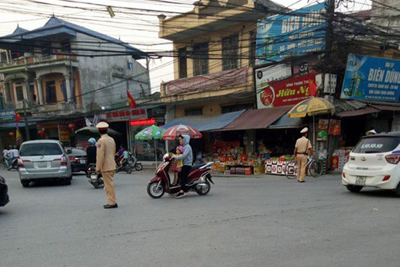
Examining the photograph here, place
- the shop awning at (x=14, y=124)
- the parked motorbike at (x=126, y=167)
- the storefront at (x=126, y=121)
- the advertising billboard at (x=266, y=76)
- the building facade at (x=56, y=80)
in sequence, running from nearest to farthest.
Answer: the advertising billboard at (x=266, y=76), the parked motorbike at (x=126, y=167), the storefront at (x=126, y=121), the building facade at (x=56, y=80), the shop awning at (x=14, y=124)

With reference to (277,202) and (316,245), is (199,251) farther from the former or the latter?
(277,202)

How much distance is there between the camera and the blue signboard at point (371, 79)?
1311cm

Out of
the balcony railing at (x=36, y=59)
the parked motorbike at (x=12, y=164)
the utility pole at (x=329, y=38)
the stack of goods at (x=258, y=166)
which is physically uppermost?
the balcony railing at (x=36, y=59)

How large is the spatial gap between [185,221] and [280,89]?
427 inches

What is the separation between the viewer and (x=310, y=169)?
12.0 meters

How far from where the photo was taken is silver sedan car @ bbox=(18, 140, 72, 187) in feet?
34.0

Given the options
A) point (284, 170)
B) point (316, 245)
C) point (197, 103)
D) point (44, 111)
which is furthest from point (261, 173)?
point (44, 111)

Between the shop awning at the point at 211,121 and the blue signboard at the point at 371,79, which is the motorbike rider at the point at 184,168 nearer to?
the shop awning at the point at 211,121

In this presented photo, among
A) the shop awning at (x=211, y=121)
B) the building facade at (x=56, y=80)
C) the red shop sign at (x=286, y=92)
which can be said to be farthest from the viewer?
the building facade at (x=56, y=80)

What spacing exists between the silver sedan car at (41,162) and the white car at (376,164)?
9.30 meters

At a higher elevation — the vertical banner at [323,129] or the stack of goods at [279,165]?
the vertical banner at [323,129]

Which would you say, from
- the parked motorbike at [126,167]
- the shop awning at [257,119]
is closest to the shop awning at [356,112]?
the shop awning at [257,119]

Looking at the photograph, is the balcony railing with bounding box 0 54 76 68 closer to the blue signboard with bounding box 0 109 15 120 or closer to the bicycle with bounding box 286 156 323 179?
the blue signboard with bounding box 0 109 15 120

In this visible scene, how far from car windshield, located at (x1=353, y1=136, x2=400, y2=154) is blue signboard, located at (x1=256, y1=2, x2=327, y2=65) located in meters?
6.81
